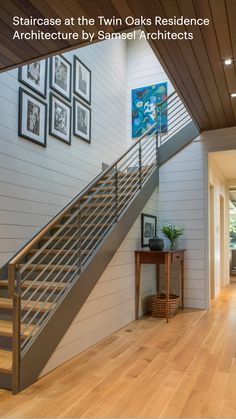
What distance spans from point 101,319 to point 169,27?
2813 mm

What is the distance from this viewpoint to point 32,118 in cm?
392

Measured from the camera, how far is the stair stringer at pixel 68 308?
2.35 meters

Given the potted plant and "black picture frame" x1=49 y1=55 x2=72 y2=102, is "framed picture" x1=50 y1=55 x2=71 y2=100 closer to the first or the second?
"black picture frame" x1=49 y1=55 x2=72 y2=102

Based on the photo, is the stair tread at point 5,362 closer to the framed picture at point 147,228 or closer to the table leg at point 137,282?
the table leg at point 137,282

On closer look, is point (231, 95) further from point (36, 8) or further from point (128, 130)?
point (128, 130)

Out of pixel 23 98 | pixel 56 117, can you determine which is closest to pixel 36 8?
pixel 23 98

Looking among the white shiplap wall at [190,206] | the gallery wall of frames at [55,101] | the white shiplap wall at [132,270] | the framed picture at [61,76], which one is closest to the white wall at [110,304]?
the white shiplap wall at [132,270]

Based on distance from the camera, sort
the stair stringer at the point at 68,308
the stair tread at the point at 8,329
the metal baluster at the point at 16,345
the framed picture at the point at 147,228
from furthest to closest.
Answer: the framed picture at the point at 147,228 < the stair tread at the point at 8,329 < the stair stringer at the point at 68,308 < the metal baluster at the point at 16,345

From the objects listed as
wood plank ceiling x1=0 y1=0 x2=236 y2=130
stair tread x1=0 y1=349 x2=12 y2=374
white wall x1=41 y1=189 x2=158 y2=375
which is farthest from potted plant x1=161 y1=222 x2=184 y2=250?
stair tread x1=0 y1=349 x2=12 y2=374

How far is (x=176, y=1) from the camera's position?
228 cm

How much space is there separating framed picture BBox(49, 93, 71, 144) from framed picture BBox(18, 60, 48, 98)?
8.5 inches

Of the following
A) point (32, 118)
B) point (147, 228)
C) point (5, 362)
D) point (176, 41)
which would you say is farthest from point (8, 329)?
point (176, 41)

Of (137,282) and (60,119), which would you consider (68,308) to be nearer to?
(137,282)

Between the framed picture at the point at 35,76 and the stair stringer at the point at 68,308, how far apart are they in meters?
1.89
